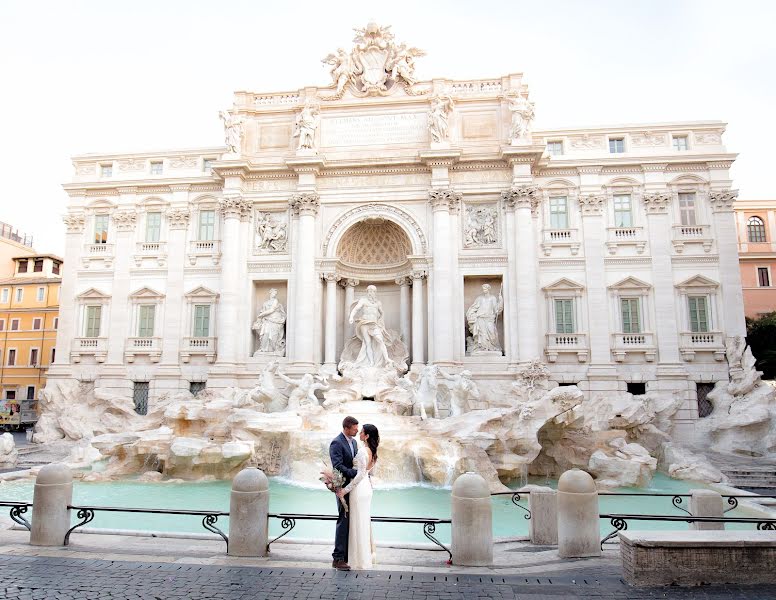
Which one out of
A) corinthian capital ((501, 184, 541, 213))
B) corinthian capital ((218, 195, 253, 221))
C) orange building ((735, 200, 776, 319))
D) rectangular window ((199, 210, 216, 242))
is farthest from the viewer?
orange building ((735, 200, 776, 319))

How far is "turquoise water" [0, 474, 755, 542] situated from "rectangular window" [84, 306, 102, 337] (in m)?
12.8

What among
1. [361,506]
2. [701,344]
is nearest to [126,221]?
[361,506]

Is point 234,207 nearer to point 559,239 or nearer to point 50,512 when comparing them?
point 559,239

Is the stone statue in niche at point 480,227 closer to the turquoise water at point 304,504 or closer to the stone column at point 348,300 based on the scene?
the stone column at point 348,300

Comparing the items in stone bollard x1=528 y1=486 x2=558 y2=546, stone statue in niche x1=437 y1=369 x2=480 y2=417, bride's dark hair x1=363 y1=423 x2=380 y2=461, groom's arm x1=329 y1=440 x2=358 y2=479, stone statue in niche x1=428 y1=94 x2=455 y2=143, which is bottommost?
stone bollard x1=528 y1=486 x2=558 y2=546

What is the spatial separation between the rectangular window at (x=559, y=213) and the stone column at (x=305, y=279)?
10.5m

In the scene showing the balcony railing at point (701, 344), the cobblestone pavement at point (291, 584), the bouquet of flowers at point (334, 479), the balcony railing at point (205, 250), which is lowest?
the cobblestone pavement at point (291, 584)

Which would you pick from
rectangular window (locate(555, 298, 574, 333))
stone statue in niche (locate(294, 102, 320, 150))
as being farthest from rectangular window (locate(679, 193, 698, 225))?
stone statue in niche (locate(294, 102, 320, 150))

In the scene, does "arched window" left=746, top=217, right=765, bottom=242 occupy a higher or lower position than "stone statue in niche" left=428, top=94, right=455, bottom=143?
lower

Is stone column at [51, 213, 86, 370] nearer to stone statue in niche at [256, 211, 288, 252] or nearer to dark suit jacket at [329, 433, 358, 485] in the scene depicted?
stone statue in niche at [256, 211, 288, 252]

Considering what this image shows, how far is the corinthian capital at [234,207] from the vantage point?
25578 millimetres

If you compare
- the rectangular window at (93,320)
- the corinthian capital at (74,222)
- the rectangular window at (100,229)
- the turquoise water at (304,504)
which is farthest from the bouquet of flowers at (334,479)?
the corinthian capital at (74,222)

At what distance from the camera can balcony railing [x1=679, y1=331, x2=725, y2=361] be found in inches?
922

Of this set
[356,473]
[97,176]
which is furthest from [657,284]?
[97,176]
